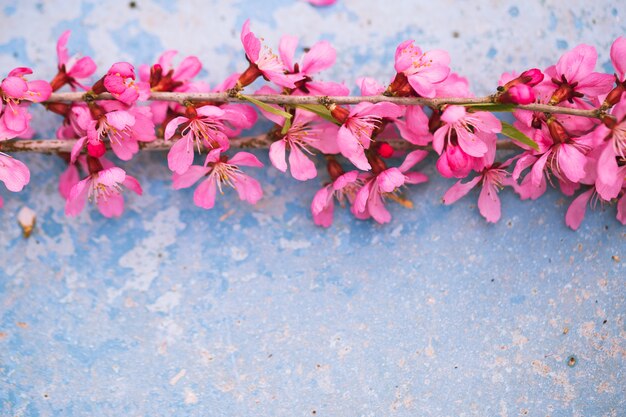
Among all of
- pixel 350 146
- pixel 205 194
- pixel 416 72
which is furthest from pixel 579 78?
pixel 205 194

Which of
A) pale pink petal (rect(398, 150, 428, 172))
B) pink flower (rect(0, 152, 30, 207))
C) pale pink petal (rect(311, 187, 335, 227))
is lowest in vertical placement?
pale pink petal (rect(311, 187, 335, 227))

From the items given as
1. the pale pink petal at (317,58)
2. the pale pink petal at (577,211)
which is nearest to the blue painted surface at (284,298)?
the pale pink petal at (577,211)

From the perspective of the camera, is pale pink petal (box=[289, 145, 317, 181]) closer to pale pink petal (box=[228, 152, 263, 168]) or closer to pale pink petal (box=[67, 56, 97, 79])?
pale pink petal (box=[228, 152, 263, 168])

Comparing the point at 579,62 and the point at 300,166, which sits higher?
the point at 579,62

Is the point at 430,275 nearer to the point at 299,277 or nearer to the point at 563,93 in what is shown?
the point at 299,277

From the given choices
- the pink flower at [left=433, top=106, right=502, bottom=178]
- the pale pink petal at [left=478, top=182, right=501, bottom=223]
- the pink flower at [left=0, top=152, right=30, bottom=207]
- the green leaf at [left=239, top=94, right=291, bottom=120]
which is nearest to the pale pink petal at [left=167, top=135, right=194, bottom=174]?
the green leaf at [left=239, top=94, right=291, bottom=120]

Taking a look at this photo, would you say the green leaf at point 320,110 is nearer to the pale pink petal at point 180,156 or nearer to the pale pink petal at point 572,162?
the pale pink petal at point 180,156

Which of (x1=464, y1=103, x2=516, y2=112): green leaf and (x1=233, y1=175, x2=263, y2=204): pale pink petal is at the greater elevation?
(x1=464, y1=103, x2=516, y2=112): green leaf

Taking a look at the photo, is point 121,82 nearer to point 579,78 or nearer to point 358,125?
point 358,125

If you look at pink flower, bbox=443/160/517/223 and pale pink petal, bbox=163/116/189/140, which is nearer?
pale pink petal, bbox=163/116/189/140
